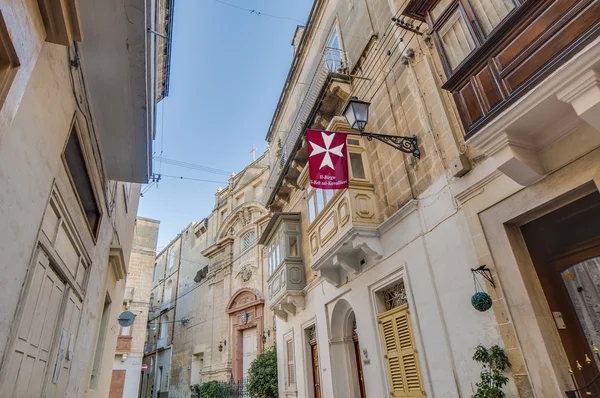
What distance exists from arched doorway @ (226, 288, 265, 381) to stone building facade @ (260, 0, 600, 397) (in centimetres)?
919

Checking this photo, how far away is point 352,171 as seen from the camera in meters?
8.43

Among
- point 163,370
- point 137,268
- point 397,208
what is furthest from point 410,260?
point 163,370

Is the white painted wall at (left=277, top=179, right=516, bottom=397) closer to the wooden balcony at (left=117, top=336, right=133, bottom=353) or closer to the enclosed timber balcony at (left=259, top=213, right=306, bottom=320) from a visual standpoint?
the enclosed timber balcony at (left=259, top=213, right=306, bottom=320)

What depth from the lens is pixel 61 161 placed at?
180 inches

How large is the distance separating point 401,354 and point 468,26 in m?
5.57

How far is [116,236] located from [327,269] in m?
5.57

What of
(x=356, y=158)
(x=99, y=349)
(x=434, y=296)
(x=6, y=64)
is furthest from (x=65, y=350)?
(x=356, y=158)

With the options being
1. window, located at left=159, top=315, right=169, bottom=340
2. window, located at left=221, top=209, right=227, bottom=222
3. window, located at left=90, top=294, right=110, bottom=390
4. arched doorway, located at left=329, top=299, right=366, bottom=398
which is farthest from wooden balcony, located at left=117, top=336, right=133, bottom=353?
arched doorway, located at left=329, top=299, right=366, bottom=398

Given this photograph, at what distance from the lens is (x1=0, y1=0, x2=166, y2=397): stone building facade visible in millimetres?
2836

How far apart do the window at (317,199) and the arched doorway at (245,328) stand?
419 inches

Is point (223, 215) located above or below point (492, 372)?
above

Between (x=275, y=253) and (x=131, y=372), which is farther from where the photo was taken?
(x=131, y=372)

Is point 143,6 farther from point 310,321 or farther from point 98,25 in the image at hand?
point 310,321

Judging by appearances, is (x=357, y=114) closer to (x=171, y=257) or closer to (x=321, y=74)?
(x=321, y=74)
